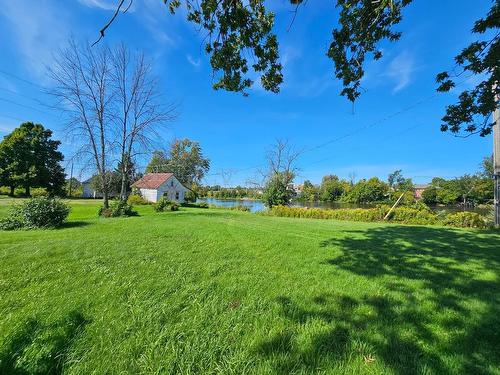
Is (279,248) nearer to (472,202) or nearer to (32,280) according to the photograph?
(32,280)

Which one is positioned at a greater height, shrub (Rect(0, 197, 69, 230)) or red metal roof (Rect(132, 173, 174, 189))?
red metal roof (Rect(132, 173, 174, 189))

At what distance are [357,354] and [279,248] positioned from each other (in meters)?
3.53

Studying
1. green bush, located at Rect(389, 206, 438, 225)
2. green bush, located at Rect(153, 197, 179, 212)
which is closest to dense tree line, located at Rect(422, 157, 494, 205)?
green bush, located at Rect(389, 206, 438, 225)

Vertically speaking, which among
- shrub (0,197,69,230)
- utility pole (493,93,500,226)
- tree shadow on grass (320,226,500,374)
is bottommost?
tree shadow on grass (320,226,500,374)

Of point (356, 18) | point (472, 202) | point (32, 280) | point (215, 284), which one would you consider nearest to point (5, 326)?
point (32, 280)

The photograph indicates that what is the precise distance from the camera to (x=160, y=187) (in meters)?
39.3

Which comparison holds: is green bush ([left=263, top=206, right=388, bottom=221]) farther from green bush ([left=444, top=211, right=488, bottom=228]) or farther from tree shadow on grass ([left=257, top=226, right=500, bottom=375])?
tree shadow on grass ([left=257, top=226, right=500, bottom=375])

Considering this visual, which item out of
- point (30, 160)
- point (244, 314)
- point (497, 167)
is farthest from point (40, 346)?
point (30, 160)

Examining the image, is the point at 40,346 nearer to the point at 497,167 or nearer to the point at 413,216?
the point at 497,167

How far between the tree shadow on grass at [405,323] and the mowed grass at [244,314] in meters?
0.01

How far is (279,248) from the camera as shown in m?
5.63

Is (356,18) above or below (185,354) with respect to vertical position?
above

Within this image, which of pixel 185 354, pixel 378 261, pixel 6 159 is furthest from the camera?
pixel 6 159

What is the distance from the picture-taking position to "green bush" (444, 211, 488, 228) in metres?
13.6
